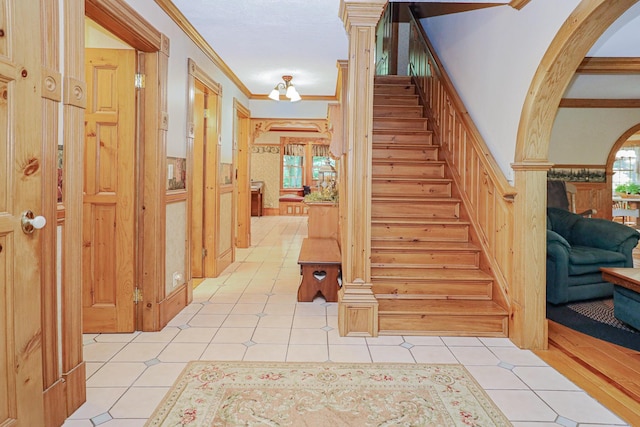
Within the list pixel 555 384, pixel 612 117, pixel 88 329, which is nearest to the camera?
pixel 555 384

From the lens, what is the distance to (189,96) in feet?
12.4

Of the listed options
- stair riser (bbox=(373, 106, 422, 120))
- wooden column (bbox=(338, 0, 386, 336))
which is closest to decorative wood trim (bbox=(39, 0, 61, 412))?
wooden column (bbox=(338, 0, 386, 336))

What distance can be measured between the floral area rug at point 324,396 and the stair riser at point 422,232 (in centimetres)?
149

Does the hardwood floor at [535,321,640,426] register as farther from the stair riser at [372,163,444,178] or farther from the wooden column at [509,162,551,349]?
the stair riser at [372,163,444,178]

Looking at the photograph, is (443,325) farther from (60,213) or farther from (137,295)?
(60,213)

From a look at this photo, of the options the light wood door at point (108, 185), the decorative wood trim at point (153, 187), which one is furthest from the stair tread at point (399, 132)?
the light wood door at point (108, 185)

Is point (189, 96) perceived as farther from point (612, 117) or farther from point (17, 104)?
point (612, 117)

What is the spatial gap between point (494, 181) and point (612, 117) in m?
4.72

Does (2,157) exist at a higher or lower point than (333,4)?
lower

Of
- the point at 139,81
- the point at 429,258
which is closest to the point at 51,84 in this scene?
the point at 139,81

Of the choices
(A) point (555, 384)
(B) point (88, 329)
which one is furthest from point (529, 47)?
(B) point (88, 329)

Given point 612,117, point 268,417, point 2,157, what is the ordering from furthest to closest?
1. point 612,117
2. point 268,417
3. point 2,157

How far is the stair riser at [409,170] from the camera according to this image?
→ 4578 mm

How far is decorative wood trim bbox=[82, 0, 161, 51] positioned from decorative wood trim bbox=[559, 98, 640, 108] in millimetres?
6036
